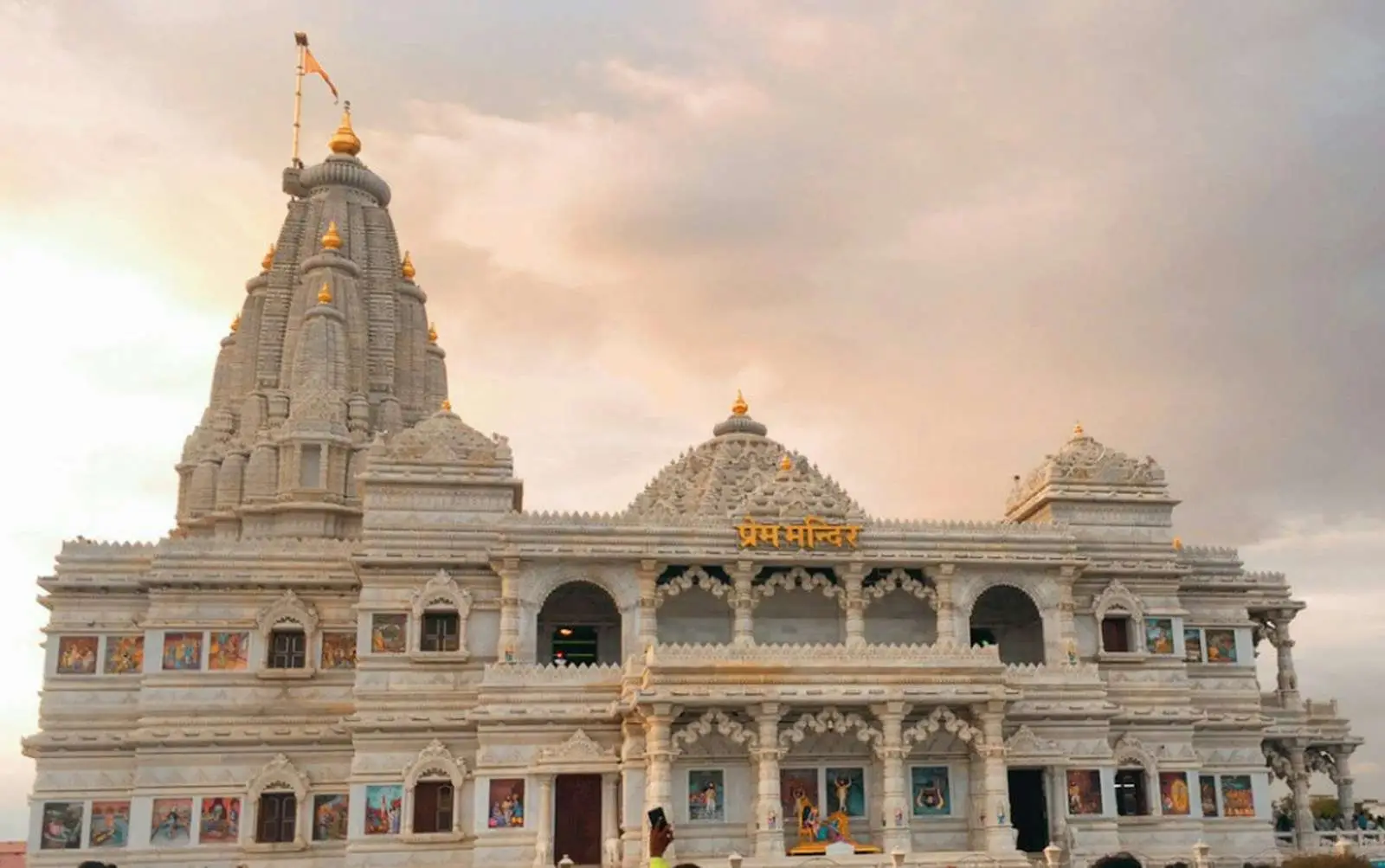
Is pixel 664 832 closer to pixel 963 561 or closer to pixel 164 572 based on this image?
pixel 963 561

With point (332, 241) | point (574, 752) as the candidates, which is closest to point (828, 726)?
point (574, 752)

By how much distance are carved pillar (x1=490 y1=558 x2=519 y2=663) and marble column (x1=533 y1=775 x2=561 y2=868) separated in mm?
3773

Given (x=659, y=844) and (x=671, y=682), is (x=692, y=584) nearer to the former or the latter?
(x=671, y=682)

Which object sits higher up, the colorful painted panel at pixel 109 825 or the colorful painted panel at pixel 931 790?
the colorful painted panel at pixel 931 790

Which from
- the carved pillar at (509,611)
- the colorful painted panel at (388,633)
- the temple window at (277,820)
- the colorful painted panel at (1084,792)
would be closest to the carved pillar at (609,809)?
the carved pillar at (509,611)

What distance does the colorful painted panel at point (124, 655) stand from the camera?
39562mm

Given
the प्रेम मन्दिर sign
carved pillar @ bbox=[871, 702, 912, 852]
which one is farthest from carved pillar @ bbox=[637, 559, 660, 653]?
carved pillar @ bbox=[871, 702, 912, 852]

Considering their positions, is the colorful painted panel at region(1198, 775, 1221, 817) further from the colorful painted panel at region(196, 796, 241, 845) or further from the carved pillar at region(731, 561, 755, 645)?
the colorful painted panel at region(196, 796, 241, 845)

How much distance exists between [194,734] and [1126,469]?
3040cm

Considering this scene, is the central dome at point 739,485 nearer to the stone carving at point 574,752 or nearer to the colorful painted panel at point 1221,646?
the stone carving at point 574,752

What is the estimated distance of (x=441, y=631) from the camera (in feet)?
124

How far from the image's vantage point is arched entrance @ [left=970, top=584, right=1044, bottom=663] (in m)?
43.0

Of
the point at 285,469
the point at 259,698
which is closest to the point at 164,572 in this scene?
the point at 259,698

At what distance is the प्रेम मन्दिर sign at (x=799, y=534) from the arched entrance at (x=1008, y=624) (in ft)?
23.5
